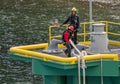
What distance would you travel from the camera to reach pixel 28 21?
6900cm

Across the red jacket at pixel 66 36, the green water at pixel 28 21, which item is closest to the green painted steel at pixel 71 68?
the red jacket at pixel 66 36

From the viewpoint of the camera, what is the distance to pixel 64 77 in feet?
73.4

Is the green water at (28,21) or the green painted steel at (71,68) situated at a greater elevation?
the green painted steel at (71,68)

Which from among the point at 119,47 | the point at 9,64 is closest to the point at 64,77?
the point at 119,47

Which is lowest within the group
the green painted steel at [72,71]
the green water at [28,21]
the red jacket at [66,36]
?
the green water at [28,21]

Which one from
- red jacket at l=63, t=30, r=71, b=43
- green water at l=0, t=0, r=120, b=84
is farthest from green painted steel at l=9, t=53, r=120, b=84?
green water at l=0, t=0, r=120, b=84

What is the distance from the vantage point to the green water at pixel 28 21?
Answer: 40487 millimetres

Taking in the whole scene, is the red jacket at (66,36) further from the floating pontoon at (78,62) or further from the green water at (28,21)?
the green water at (28,21)

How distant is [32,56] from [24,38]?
3420 cm

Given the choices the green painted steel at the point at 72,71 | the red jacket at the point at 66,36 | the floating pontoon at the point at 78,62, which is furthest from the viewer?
the red jacket at the point at 66,36

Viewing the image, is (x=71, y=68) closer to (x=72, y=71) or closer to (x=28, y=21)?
(x=72, y=71)

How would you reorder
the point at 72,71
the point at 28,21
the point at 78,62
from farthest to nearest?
the point at 28,21 < the point at 72,71 < the point at 78,62

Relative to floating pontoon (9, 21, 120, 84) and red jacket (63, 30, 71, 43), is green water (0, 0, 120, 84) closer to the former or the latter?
floating pontoon (9, 21, 120, 84)

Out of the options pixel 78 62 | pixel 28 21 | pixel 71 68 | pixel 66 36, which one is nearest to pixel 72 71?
pixel 71 68
